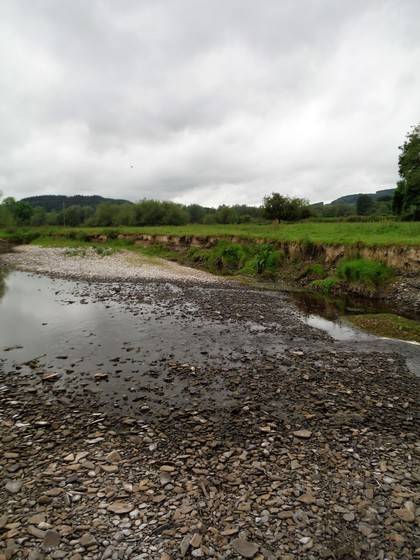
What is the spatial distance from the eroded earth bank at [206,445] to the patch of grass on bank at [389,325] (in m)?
1.32

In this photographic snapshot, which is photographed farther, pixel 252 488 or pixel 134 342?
pixel 134 342

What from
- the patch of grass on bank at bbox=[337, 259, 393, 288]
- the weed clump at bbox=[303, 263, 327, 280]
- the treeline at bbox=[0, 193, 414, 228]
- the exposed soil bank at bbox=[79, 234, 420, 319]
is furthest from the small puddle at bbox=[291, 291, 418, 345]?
the treeline at bbox=[0, 193, 414, 228]

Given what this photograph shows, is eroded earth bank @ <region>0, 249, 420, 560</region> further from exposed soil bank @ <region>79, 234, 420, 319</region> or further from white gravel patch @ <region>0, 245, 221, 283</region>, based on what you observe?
white gravel patch @ <region>0, 245, 221, 283</region>

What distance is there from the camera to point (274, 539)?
4.75 meters

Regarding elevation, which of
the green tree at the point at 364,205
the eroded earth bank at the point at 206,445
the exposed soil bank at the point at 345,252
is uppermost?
the green tree at the point at 364,205

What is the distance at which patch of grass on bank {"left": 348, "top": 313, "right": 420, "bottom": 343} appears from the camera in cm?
1495

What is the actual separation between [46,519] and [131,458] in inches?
69.9

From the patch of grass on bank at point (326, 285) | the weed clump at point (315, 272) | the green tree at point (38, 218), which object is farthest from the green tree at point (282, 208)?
the green tree at point (38, 218)

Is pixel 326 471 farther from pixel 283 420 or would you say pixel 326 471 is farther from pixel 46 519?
pixel 46 519

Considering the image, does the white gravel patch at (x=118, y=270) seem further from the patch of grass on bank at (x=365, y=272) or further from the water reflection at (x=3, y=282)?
the patch of grass on bank at (x=365, y=272)

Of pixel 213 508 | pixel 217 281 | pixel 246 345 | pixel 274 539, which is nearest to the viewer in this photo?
pixel 274 539

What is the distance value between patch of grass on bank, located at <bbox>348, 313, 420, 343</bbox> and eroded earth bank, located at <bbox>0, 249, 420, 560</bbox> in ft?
4.32

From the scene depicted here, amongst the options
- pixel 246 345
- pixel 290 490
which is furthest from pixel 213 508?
pixel 246 345

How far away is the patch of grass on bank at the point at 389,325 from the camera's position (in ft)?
49.0
